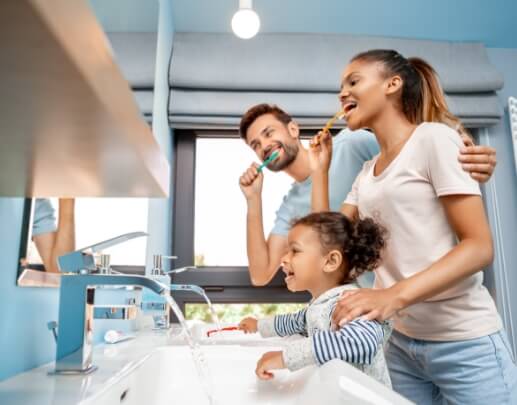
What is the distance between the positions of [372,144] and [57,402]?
3.87 ft

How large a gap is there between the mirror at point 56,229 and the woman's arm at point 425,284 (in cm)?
53

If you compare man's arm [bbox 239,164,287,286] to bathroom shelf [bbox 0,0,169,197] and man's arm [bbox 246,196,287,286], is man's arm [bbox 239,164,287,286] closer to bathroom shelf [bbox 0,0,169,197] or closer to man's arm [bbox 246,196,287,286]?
man's arm [bbox 246,196,287,286]

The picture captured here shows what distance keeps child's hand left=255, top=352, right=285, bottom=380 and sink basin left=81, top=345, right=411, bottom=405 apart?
0.15 feet

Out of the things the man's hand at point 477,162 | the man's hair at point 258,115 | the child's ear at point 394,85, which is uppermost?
the man's hair at point 258,115

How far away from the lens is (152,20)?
1.63 meters

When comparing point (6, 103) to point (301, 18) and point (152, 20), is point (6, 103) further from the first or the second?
point (301, 18)

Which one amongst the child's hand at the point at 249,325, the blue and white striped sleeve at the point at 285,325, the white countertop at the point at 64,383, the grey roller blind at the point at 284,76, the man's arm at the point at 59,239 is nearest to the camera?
the white countertop at the point at 64,383

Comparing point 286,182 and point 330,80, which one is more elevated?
point 330,80

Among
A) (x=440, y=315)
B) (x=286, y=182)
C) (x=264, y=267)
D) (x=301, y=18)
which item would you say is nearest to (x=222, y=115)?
(x=286, y=182)

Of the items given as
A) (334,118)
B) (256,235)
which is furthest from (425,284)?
(256,235)

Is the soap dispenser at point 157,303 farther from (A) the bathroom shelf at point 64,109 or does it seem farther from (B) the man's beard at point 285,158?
(A) the bathroom shelf at point 64,109

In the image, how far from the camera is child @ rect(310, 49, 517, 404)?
734 millimetres

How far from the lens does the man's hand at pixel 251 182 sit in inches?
59.4

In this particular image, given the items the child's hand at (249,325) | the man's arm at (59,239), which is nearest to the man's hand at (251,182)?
the child's hand at (249,325)
